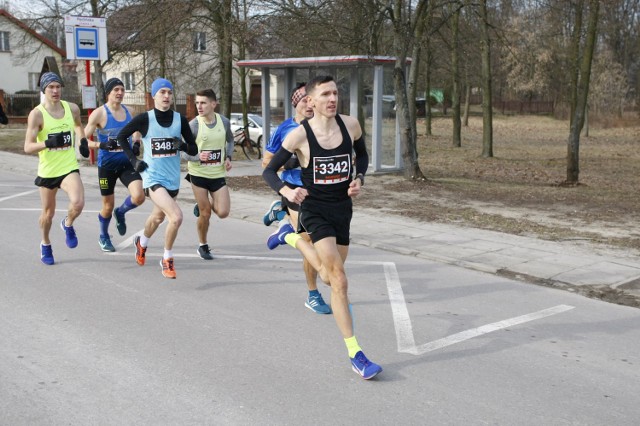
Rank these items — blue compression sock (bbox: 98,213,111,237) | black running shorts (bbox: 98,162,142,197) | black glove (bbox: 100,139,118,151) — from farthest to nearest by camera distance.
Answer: blue compression sock (bbox: 98,213,111,237) < black running shorts (bbox: 98,162,142,197) < black glove (bbox: 100,139,118,151)

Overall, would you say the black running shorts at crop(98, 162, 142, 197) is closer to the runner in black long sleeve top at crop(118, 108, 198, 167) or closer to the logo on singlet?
the runner in black long sleeve top at crop(118, 108, 198, 167)

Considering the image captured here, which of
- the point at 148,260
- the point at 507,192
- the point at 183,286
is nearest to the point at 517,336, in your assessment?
the point at 183,286

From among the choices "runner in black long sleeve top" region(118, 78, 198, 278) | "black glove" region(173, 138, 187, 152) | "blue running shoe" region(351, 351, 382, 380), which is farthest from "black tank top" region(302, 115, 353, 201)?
"black glove" region(173, 138, 187, 152)

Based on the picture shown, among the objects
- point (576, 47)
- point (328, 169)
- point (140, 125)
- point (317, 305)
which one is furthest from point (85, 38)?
point (328, 169)

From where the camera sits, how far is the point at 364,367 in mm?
4715

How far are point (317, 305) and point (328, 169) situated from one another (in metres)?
1.67

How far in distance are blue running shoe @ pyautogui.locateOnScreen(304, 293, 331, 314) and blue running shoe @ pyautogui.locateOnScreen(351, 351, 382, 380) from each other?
1506 mm

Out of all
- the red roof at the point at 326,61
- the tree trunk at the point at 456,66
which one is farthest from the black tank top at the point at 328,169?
the tree trunk at the point at 456,66

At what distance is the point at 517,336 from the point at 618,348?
73 cm

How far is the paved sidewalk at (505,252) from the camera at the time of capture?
7.63 m

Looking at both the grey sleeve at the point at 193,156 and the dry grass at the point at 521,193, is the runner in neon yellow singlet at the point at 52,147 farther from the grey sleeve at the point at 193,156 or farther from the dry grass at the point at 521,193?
the dry grass at the point at 521,193

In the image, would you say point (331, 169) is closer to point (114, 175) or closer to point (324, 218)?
point (324, 218)

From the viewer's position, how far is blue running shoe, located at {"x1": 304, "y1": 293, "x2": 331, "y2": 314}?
248 inches

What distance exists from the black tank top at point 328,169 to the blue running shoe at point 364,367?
111cm
